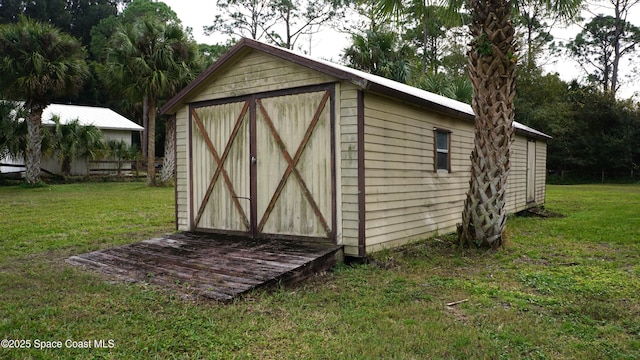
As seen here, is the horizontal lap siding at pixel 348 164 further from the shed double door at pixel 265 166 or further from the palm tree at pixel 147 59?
the palm tree at pixel 147 59

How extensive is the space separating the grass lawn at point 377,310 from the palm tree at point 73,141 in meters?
15.2

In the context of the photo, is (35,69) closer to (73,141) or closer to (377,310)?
(73,141)

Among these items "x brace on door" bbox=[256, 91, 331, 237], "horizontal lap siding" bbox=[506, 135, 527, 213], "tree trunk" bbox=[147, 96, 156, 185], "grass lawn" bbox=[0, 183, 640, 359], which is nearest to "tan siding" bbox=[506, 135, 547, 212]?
"horizontal lap siding" bbox=[506, 135, 527, 213]

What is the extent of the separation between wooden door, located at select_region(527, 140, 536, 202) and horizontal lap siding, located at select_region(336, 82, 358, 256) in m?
9.10

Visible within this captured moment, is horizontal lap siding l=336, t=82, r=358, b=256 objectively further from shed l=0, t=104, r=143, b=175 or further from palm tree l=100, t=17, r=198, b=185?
shed l=0, t=104, r=143, b=175

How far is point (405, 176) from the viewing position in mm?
7719

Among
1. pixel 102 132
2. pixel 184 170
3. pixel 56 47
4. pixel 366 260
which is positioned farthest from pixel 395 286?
pixel 102 132

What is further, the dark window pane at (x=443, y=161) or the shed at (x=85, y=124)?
the shed at (x=85, y=124)

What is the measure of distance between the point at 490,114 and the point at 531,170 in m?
7.52

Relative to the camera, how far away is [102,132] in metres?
25.3

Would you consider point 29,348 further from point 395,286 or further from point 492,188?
point 492,188

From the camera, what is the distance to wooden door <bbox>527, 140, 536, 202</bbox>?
13812 millimetres

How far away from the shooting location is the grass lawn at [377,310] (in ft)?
12.2

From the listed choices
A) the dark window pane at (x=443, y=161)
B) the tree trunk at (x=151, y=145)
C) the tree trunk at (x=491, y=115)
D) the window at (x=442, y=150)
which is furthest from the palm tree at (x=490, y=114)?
the tree trunk at (x=151, y=145)
